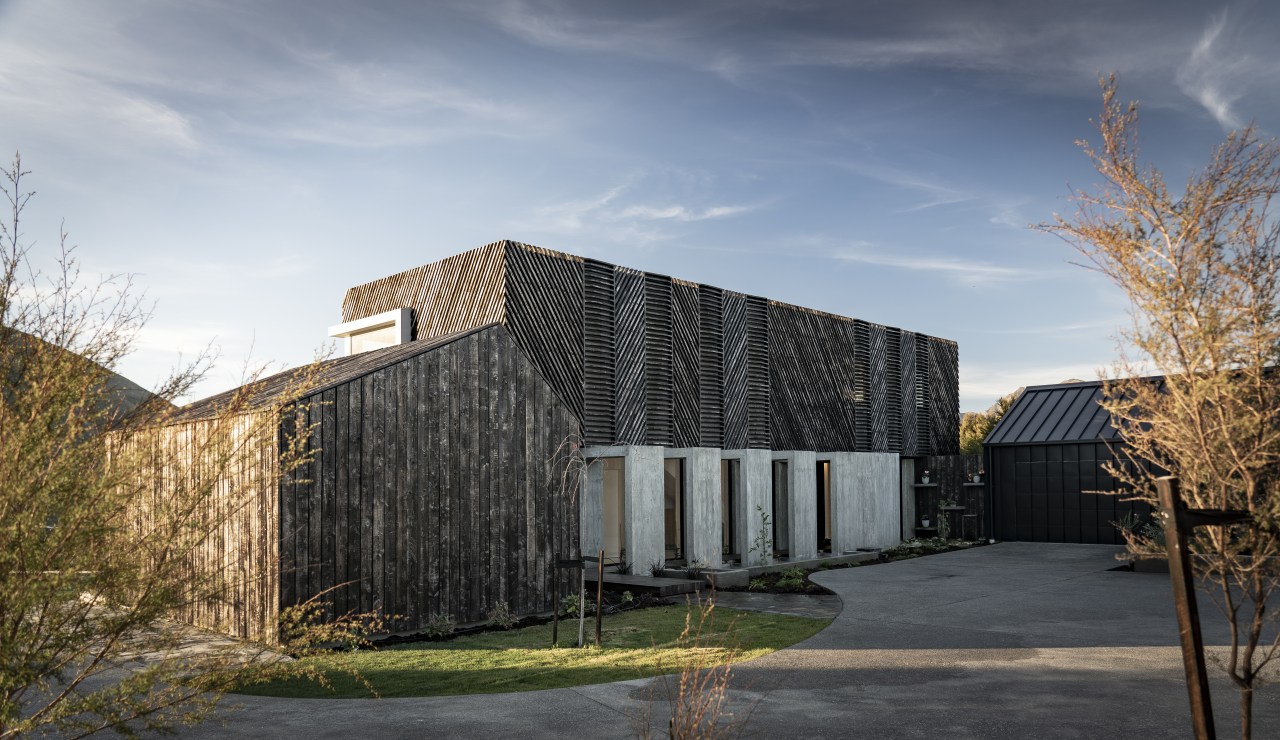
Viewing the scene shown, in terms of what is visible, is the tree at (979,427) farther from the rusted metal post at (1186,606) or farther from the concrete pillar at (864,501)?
the rusted metal post at (1186,606)

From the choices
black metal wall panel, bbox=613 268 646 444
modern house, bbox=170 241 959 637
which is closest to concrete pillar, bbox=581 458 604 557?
A: modern house, bbox=170 241 959 637

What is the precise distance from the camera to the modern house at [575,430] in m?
10.8

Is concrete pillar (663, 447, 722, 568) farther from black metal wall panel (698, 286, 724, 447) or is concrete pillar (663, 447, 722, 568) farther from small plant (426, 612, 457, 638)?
small plant (426, 612, 457, 638)

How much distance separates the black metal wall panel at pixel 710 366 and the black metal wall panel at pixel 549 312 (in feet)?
10.6

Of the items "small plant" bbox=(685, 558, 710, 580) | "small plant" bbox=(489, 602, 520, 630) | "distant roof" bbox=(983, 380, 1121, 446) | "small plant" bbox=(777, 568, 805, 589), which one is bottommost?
"small plant" bbox=(777, 568, 805, 589)

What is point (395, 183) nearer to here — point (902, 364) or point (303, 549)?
point (303, 549)

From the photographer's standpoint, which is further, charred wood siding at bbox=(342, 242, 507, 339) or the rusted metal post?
charred wood siding at bbox=(342, 242, 507, 339)

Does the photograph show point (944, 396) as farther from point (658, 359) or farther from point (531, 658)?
point (531, 658)

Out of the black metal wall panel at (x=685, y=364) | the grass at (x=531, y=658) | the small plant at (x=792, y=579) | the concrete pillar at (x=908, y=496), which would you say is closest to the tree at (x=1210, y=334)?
the grass at (x=531, y=658)

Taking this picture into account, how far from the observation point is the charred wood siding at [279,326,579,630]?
10.3m

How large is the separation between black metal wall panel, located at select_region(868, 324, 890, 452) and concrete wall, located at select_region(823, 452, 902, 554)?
41 centimetres

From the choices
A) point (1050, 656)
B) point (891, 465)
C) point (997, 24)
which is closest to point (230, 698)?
point (1050, 656)

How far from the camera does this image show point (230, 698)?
779 centimetres

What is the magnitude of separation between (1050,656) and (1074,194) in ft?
17.4
